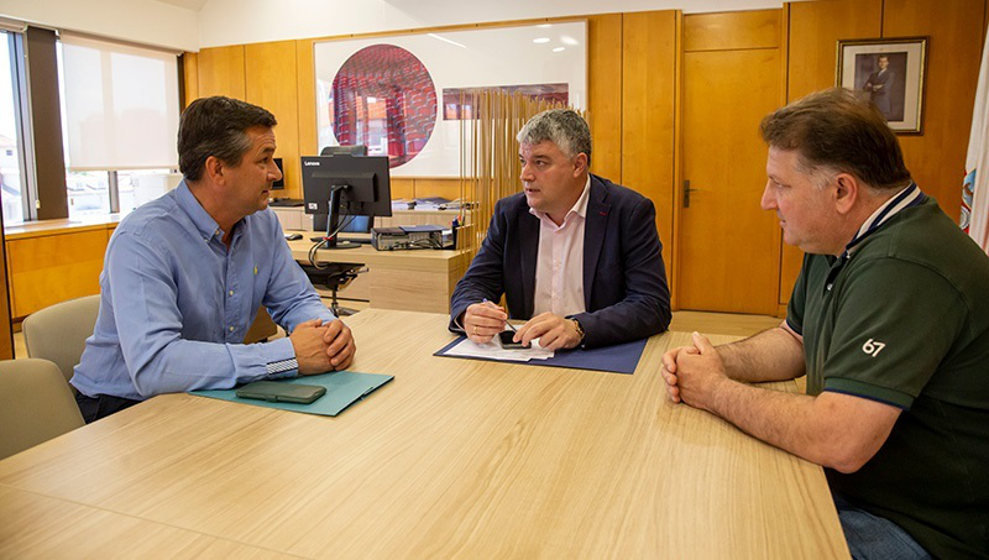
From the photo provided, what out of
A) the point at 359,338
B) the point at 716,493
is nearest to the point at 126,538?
the point at 716,493

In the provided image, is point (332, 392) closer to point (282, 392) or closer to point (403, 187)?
point (282, 392)

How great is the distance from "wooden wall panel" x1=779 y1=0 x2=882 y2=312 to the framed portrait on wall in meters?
0.08

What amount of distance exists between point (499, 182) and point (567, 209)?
4.28ft

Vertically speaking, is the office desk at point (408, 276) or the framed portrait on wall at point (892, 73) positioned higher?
the framed portrait on wall at point (892, 73)

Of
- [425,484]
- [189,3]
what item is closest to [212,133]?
[425,484]

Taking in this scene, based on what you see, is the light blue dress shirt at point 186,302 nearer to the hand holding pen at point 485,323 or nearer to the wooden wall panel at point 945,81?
the hand holding pen at point 485,323

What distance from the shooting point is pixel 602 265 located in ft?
7.68

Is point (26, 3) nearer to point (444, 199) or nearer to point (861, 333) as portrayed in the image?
point (444, 199)

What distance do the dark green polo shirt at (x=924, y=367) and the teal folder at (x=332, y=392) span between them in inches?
37.2

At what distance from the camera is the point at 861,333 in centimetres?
120

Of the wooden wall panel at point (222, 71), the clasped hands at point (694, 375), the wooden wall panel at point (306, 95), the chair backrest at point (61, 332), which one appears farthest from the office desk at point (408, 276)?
the wooden wall panel at point (222, 71)

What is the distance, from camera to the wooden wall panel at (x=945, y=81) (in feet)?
16.8

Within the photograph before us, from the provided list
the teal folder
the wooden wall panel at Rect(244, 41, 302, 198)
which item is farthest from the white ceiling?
the teal folder

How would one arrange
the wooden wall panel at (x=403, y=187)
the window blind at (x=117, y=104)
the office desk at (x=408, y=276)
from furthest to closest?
the wooden wall panel at (x=403, y=187) → the window blind at (x=117, y=104) → the office desk at (x=408, y=276)
